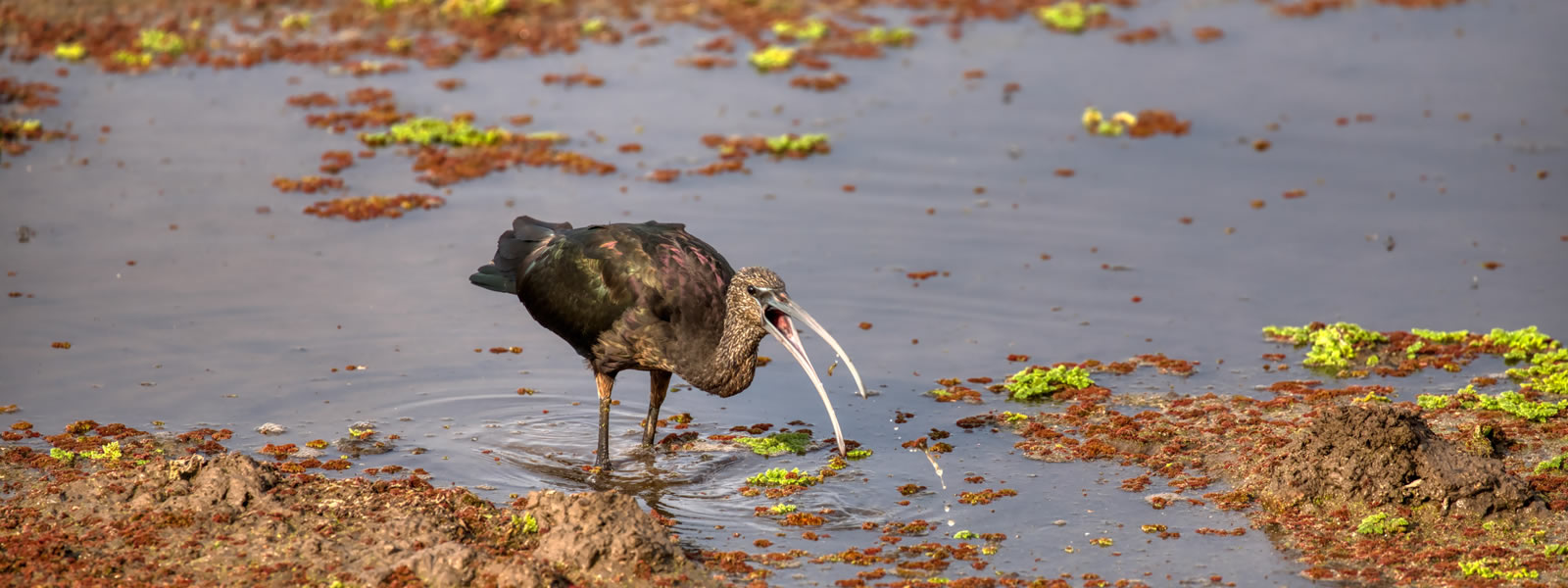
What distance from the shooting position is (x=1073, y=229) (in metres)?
14.6

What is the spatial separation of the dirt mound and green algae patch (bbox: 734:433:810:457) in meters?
2.95

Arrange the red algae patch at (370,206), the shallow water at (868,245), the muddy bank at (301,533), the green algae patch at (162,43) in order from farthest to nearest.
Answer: the green algae patch at (162,43), the red algae patch at (370,206), the shallow water at (868,245), the muddy bank at (301,533)

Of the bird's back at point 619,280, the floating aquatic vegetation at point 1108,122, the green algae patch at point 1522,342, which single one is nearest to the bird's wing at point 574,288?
the bird's back at point 619,280

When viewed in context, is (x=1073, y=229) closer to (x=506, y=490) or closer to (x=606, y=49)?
(x=506, y=490)

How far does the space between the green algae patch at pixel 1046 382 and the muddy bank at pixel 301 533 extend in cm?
377

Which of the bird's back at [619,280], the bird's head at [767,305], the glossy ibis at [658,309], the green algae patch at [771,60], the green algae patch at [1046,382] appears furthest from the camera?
the green algae patch at [771,60]

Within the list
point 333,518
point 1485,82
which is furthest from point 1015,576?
point 1485,82

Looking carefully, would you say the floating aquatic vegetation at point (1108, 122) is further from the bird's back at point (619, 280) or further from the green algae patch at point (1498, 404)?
the bird's back at point (619, 280)

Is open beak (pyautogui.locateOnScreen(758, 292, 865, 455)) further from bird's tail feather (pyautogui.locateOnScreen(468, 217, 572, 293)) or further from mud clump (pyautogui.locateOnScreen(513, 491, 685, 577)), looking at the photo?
bird's tail feather (pyautogui.locateOnScreen(468, 217, 572, 293))

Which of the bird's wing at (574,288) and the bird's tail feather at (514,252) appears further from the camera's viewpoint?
the bird's tail feather at (514,252)

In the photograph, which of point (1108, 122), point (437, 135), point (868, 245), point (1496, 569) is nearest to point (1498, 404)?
point (1496, 569)

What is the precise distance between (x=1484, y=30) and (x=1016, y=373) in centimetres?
1389

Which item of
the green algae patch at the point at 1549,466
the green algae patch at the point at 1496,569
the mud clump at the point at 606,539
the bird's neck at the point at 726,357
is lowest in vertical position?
the green algae patch at the point at 1496,569

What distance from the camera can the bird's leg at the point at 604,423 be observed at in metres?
9.67
